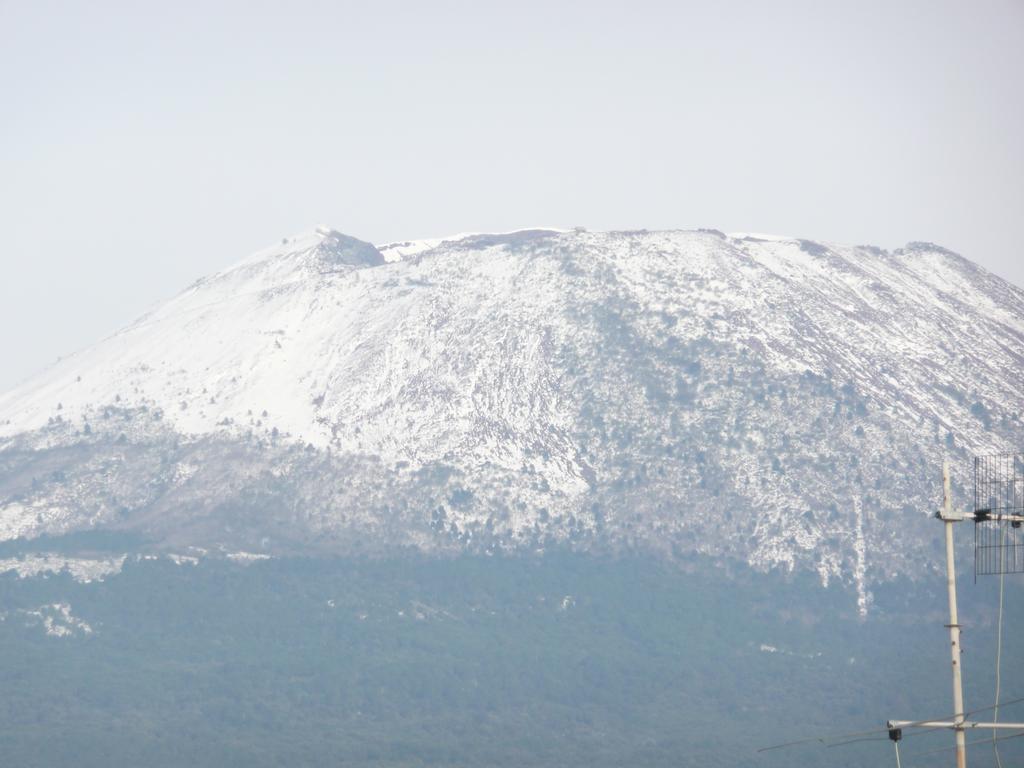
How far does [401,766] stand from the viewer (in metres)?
185

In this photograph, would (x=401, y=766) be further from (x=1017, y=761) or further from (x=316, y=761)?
(x=1017, y=761)

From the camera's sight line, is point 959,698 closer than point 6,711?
Yes

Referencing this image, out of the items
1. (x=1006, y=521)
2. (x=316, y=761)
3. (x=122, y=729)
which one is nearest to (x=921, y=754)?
(x=316, y=761)

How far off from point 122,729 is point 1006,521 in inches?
6366

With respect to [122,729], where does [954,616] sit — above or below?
above

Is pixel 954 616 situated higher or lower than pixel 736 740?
higher

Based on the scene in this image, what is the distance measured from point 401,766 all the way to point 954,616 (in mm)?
144289

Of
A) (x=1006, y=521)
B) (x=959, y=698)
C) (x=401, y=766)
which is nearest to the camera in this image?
(x=959, y=698)

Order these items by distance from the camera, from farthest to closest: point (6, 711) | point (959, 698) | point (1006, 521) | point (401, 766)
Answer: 1. point (6, 711)
2. point (401, 766)
3. point (1006, 521)
4. point (959, 698)

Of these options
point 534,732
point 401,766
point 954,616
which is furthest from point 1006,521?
point 534,732

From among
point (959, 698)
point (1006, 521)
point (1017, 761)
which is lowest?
point (1017, 761)

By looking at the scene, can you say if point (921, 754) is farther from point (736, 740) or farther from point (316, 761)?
point (316, 761)

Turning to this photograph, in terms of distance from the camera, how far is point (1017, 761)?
200 metres

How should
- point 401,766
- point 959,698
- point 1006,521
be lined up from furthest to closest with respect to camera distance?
point 401,766 < point 1006,521 < point 959,698
